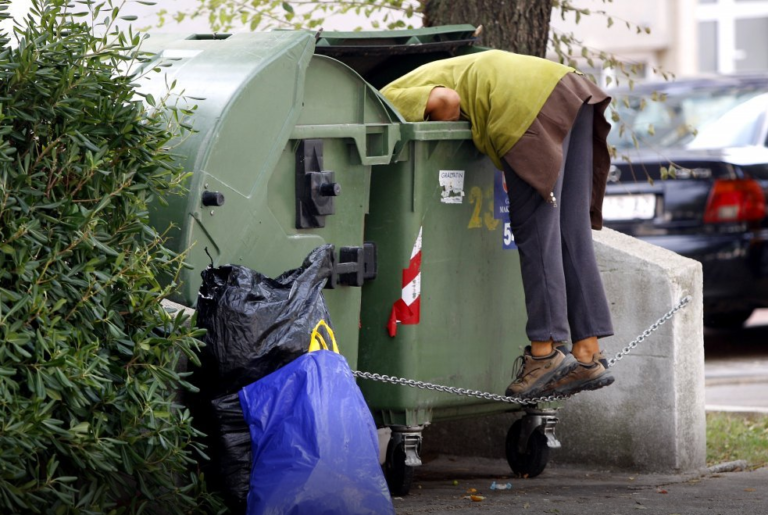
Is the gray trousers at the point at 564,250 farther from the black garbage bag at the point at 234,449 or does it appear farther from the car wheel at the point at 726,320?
the car wheel at the point at 726,320

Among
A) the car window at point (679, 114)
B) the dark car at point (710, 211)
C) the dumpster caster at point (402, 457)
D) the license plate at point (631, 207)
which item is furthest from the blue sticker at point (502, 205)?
the car window at point (679, 114)

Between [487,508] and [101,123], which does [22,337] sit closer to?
[101,123]

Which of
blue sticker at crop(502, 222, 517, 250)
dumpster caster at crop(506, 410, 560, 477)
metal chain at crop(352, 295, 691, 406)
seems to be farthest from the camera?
dumpster caster at crop(506, 410, 560, 477)

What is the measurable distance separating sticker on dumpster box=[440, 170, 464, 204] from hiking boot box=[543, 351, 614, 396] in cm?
71

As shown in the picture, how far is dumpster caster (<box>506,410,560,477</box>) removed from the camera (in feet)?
16.4

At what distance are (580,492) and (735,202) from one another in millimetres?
3694

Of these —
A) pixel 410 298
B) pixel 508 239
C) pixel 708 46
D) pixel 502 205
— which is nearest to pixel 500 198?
pixel 502 205

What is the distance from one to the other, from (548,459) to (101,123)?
251cm

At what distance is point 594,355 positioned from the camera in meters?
4.68

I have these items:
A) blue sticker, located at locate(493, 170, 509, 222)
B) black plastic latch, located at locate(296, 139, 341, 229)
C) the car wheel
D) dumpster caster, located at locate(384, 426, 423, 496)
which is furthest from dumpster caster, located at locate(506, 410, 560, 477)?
the car wheel

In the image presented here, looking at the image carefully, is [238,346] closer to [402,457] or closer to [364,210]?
[364,210]

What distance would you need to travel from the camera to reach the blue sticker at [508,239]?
4785mm

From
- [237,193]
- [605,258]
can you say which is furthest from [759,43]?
[237,193]

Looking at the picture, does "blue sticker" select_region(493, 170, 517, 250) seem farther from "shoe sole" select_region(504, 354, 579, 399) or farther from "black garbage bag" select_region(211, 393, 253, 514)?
"black garbage bag" select_region(211, 393, 253, 514)
